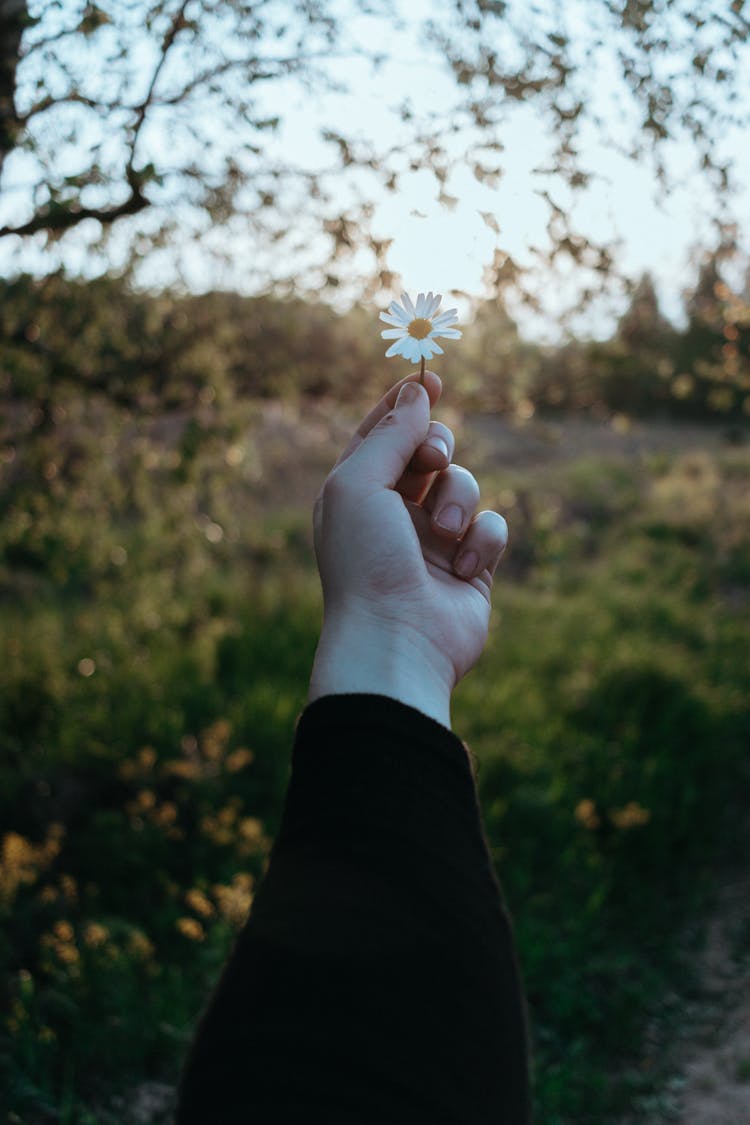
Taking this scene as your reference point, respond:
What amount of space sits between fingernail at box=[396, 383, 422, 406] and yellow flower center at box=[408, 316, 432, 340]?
112 millimetres

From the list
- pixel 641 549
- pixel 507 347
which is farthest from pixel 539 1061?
pixel 641 549

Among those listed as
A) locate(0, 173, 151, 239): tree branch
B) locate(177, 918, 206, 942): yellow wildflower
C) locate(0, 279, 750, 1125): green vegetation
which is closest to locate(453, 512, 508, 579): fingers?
locate(0, 173, 151, 239): tree branch

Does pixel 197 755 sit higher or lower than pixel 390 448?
lower

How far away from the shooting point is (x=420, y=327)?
5.24ft

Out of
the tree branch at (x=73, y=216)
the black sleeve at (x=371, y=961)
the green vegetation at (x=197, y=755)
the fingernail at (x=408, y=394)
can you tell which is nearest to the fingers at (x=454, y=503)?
the fingernail at (x=408, y=394)

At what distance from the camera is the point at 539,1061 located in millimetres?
3508

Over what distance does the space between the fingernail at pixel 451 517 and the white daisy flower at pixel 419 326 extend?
247 millimetres

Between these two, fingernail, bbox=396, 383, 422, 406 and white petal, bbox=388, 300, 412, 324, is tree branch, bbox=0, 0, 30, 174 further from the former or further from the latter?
fingernail, bbox=396, 383, 422, 406

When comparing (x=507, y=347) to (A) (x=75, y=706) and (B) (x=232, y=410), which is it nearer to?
(B) (x=232, y=410)

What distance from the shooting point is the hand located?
4.05 feet

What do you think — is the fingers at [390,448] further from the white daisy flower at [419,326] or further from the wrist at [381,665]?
the wrist at [381,665]

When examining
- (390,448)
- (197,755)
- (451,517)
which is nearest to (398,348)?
(390,448)

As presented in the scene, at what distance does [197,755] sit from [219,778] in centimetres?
25

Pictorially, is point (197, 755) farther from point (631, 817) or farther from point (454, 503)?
point (454, 503)
